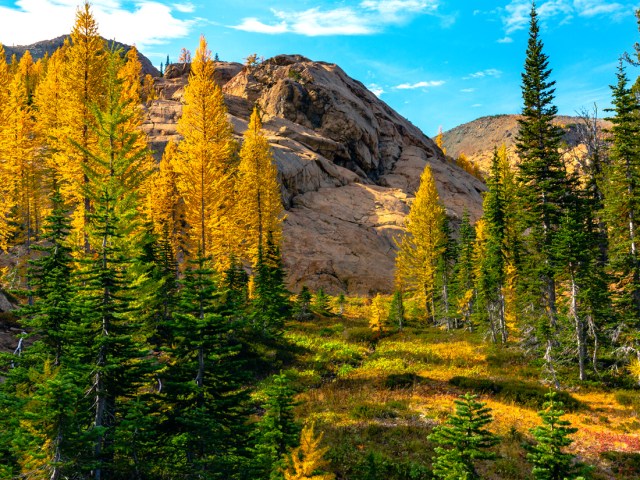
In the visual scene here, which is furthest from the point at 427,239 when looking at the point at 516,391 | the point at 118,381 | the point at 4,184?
the point at 4,184

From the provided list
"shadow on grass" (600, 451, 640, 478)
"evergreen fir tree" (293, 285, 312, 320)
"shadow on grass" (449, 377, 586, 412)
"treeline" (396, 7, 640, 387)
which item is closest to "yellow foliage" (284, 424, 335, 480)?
"shadow on grass" (600, 451, 640, 478)

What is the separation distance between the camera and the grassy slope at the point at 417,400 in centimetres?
1530

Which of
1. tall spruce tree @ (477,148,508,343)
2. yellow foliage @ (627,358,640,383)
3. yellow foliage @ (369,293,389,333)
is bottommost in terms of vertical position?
yellow foliage @ (627,358,640,383)

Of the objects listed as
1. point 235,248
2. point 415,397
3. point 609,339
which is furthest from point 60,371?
point 609,339

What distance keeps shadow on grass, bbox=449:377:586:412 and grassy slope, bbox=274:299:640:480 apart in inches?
2.3

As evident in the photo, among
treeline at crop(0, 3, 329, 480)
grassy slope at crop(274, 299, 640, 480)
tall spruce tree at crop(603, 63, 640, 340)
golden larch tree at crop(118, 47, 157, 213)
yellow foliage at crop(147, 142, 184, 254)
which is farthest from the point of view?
yellow foliage at crop(147, 142, 184, 254)

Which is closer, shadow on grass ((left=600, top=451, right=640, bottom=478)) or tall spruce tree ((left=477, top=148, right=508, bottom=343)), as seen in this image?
shadow on grass ((left=600, top=451, right=640, bottom=478))

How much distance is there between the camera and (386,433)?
17422 millimetres

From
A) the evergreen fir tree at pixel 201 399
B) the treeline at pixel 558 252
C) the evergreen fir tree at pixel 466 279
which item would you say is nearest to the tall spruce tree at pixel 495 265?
the treeline at pixel 558 252

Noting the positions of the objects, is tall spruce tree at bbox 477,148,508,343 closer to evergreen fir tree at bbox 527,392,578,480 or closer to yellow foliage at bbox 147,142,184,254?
evergreen fir tree at bbox 527,392,578,480

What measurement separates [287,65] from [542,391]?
82.9 metres

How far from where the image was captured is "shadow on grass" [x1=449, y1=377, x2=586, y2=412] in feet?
70.3

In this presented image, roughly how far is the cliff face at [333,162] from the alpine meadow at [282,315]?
72 cm

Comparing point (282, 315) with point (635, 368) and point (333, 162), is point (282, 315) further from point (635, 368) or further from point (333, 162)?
point (333, 162)
